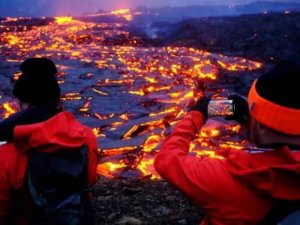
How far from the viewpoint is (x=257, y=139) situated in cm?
202

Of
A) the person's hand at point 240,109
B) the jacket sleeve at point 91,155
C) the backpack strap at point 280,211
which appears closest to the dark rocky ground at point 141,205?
the jacket sleeve at point 91,155

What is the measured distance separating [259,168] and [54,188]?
1099 millimetres

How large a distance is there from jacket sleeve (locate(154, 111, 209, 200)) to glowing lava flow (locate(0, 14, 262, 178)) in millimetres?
3915

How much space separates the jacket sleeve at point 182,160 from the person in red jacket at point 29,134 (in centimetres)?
56

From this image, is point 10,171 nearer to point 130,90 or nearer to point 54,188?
point 54,188

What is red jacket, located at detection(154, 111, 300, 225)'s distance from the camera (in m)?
1.84

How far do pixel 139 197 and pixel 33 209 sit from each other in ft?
11.8

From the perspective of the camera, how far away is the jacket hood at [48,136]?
235 cm

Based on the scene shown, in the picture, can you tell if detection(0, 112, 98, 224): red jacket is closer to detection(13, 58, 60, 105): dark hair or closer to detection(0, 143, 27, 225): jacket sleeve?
detection(0, 143, 27, 225): jacket sleeve

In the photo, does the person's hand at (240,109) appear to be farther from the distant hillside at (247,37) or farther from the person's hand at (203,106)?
the distant hillside at (247,37)

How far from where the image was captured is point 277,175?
1.84 metres

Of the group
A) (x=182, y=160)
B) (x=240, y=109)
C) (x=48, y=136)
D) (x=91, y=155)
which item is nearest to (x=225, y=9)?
(x=91, y=155)

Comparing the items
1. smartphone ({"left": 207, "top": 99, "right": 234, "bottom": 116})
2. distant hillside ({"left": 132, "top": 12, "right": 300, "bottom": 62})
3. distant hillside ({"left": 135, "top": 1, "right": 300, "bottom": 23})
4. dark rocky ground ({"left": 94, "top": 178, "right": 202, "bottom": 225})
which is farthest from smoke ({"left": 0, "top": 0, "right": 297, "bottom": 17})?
smartphone ({"left": 207, "top": 99, "right": 234, "bottom": 116})

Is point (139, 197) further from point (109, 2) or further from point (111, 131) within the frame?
point (109, 2)
